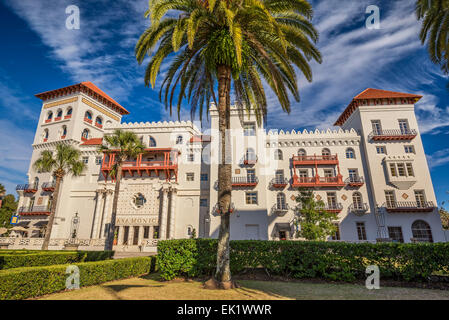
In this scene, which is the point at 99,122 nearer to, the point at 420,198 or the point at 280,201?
the point at 280,201

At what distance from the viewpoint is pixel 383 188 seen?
29.4 meters

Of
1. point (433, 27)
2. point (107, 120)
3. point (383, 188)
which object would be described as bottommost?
point (383, 188)

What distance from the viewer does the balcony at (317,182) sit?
29938 mm

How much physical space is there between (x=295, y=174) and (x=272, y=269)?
66.5 ft

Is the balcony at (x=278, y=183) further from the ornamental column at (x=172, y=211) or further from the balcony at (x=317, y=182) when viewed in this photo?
the ornamental column at (x=172, y=211)

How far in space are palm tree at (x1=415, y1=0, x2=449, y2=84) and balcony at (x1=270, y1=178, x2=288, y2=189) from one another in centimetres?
1907

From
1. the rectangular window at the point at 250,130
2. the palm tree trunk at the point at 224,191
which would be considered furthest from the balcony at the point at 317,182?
the palm tree trunk at the point at 224,191

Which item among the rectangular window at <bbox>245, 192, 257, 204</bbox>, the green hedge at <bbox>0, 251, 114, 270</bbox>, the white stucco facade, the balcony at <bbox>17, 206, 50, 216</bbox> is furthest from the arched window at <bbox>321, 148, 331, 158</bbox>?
the balcony at <bbox>17, 206, 50, 216</bbox>

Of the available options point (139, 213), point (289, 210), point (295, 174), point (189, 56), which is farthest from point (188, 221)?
point (189, 56)

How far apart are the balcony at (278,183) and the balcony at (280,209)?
2216mm

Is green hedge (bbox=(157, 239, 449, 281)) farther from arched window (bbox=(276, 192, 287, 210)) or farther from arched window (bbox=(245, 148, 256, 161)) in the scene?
arched window (bbox=(245, 148, 256, 161))

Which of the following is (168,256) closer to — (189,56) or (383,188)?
(189,56)

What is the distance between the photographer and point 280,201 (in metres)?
30.5

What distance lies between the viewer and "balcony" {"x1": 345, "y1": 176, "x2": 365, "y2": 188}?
29.8 metres
